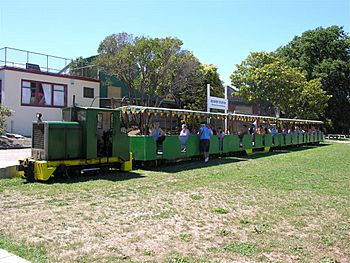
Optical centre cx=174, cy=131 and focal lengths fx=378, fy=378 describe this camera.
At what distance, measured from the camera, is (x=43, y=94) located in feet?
88.5

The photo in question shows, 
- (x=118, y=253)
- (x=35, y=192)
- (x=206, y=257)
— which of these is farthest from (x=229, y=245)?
(x=35, y=192)

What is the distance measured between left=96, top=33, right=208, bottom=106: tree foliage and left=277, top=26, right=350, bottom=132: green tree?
71.2 feet

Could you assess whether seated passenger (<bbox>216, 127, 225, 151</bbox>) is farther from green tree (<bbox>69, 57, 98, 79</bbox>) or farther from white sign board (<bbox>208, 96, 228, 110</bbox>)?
green tree (<bbox>69, 57, 98, 79</bbox>)

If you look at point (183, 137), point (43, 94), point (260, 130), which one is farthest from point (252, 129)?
point (43, 94)

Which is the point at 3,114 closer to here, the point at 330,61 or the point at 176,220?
the point at 176,220

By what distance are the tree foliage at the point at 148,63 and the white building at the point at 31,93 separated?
345cm

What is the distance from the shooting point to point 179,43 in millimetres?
31703

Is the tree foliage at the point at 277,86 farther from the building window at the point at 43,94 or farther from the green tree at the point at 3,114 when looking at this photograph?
the green tree at the point at 3,114

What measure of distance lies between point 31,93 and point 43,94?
92 cm

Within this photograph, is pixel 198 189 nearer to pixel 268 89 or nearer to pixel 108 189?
pixel 108 189

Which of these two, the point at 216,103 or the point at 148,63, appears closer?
the point at 216,103

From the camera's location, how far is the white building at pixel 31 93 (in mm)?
24891

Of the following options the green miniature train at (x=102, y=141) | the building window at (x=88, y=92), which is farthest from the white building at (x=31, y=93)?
the green miniature train at (x=102, y=141)

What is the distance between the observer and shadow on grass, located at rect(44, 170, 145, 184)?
10.5 metres
